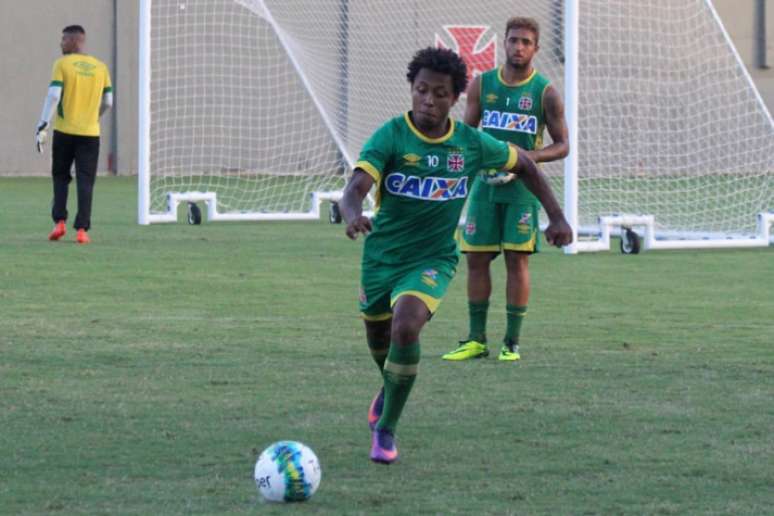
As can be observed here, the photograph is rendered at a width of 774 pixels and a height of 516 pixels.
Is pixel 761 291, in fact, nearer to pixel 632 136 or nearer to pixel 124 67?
pixel 632 136

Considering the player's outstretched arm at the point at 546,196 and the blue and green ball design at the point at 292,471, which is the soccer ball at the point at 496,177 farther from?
the blue and green ball design at the point at 292,471

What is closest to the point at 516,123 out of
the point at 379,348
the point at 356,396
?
the point at 356,396

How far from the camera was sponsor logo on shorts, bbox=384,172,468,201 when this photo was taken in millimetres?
6285

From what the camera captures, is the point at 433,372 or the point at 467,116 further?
the point at 467,116

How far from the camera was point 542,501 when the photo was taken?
17.2ft

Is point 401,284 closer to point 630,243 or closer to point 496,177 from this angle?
point 496,177

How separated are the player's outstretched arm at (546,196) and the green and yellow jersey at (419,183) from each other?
0.45 ft

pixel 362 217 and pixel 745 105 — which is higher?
pixel 745 105

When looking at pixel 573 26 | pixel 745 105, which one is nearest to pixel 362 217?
pixel 573 26

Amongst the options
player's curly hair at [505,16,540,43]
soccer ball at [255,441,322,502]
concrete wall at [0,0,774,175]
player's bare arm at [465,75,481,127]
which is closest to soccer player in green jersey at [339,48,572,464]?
soccer ball at [255,441,322,502]

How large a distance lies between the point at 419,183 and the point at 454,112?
18.2 metres

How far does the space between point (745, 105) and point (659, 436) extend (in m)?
12.9

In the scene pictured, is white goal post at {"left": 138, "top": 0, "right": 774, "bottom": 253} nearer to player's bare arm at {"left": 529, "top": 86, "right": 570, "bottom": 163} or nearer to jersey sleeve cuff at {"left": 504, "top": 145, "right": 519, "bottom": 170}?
player's bare arm at {"left": 529, "top": 86, "right": 570, "bottom": 163}

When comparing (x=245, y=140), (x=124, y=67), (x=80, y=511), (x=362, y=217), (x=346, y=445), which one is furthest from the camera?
(x=124, y=67)
